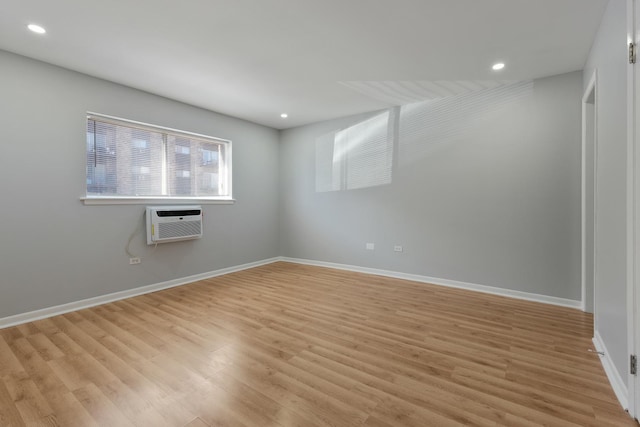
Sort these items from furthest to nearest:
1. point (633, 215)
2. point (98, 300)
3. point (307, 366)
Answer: point (98, 300) < point (307, 366) < point (633, 215)

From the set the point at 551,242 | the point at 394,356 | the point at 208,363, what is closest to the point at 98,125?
the point at 208,363

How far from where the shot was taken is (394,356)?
2.14 meters

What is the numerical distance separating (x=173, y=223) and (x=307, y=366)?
114 inches

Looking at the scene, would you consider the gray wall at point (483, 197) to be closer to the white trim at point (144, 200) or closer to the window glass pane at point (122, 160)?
the white trim at point (144, 200)

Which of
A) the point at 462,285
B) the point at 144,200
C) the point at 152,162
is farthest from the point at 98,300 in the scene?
the point at 462,285

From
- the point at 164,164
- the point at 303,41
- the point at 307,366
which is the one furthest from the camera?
the point at 164,164

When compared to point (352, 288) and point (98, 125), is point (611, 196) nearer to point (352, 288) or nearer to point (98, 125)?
point (352, 288)

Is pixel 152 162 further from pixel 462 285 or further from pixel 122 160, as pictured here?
pixel 462 285

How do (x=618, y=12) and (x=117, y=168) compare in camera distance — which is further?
(x=117, y=168)

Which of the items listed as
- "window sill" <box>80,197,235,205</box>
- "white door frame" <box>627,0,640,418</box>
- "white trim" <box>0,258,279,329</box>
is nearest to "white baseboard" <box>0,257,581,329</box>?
"white trim" <box>0,258,279,329</box>

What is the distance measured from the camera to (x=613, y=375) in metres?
1.79

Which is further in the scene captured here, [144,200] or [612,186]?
[144,200]

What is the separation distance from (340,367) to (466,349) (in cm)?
106

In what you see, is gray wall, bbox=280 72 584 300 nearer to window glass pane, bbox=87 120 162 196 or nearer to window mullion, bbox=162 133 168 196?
window mullion, bbox=162 133 168 196
